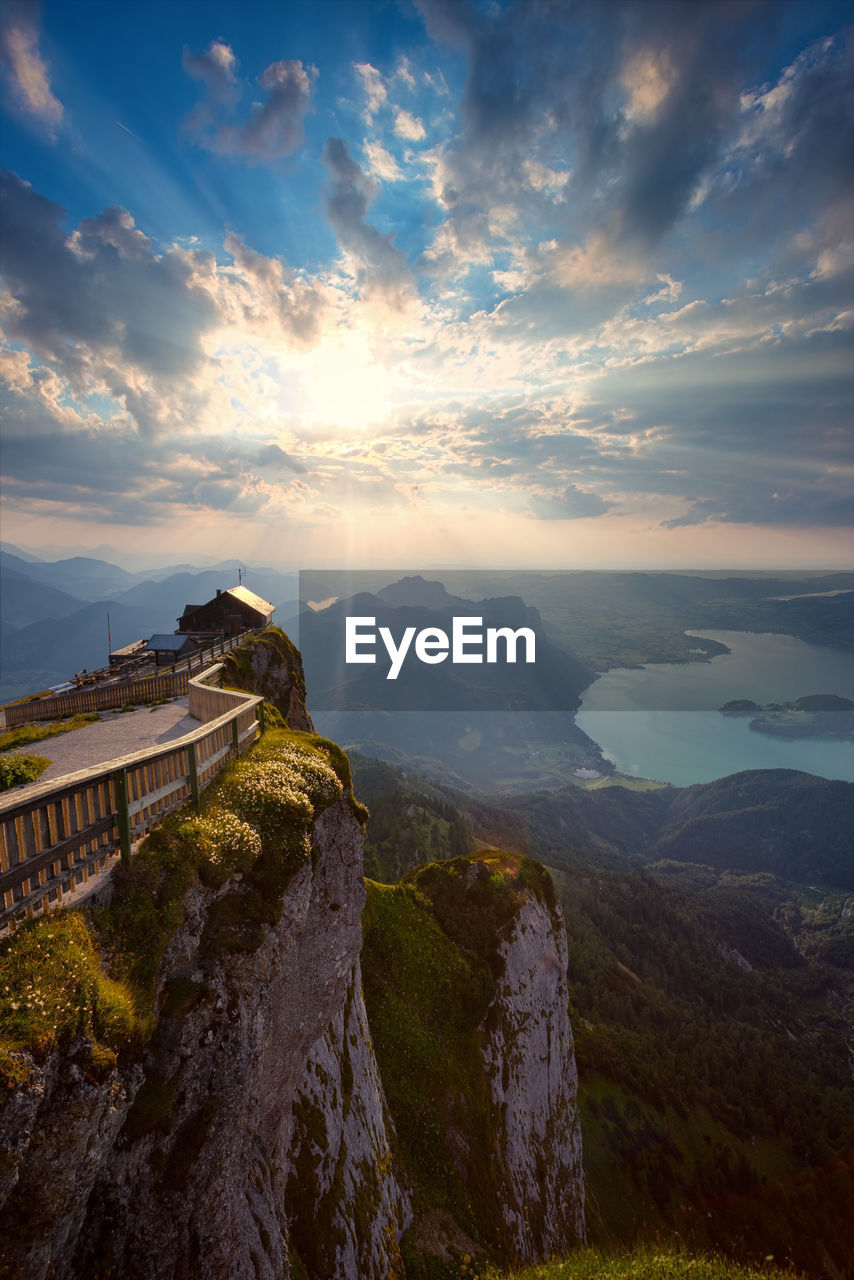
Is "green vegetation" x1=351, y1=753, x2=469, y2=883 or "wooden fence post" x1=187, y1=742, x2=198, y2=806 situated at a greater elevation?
"wooden fence post" x1=187, y1=742, x2=198, y2=806

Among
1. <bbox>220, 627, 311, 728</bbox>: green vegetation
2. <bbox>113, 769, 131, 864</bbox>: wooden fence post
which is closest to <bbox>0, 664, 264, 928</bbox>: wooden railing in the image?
<bbox>113, 769, 131, 864</bbox>: wooden fence post

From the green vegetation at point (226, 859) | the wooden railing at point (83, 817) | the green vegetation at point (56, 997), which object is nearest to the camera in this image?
the green vegetation at point (56, 997)

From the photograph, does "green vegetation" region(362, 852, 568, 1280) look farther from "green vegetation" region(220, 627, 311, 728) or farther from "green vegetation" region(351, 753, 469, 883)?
"green vegetation" region(351, 753, 469, 883)

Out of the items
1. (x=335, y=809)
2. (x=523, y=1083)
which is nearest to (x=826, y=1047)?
(x=523, y=1083)

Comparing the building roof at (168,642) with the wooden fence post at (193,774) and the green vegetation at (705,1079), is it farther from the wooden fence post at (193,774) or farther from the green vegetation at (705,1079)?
the green vegetation at (705,1079)

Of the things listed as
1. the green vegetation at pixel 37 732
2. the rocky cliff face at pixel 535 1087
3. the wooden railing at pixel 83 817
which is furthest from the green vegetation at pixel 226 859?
the rocky cliff face at pixel 535 1087
